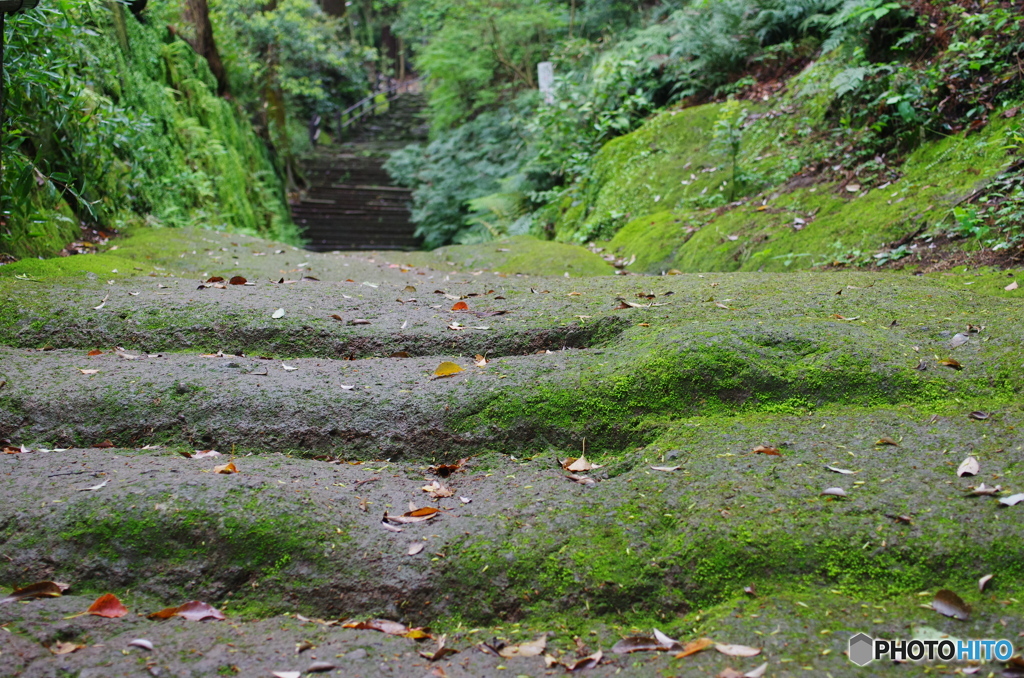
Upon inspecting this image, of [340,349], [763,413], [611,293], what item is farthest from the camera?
[611,293]

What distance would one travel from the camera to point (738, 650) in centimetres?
183

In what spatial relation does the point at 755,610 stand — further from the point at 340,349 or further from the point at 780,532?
the point at 340,349

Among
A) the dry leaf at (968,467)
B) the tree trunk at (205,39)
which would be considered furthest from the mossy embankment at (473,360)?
the tree trunk at (205,39)

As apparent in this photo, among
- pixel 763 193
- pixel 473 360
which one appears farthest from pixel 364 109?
pixel 473 360

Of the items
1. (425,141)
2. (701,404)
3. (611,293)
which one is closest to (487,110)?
(425,141)

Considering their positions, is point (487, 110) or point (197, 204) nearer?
point (197, 204)

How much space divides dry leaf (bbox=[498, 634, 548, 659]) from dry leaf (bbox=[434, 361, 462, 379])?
60.8 inches

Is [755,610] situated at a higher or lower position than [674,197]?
higher

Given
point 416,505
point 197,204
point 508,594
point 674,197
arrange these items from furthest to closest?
point 197,204 → point 674,197 → point 416,505 → point 508,594

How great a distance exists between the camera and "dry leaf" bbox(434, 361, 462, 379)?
3346 mm

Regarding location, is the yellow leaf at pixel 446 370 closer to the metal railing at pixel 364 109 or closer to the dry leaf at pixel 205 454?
the dry leaf at pixel 205 454

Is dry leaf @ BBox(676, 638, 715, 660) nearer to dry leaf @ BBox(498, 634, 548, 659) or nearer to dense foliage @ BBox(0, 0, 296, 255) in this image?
dry leaf @ BBox(498, 634, 548, 659)

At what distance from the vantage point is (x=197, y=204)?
9.58 meters

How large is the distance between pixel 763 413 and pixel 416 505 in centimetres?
145
